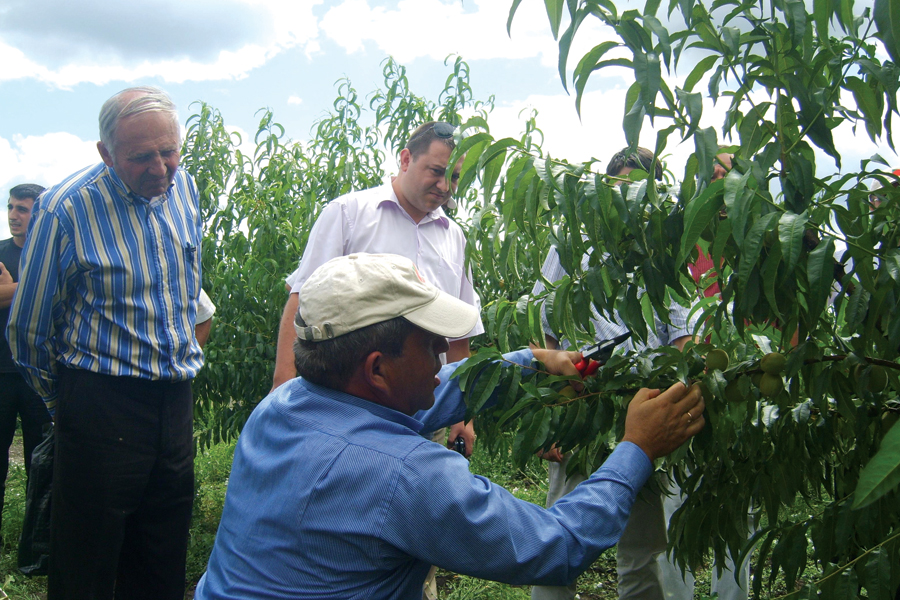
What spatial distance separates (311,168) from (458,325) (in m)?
3.42

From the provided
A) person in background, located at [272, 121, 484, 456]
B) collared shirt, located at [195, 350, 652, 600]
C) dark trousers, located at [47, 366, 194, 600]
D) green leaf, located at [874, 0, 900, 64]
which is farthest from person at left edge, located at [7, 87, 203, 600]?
green leaf, located at [874, 0, 900, 64]

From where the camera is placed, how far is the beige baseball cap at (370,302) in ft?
4.67

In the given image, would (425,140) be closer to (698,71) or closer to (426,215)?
(426,215)

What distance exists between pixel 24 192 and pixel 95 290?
7.39 ft

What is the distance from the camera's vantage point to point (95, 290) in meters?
2.38

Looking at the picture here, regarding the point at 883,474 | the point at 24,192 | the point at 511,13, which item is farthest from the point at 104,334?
the point at 24,192

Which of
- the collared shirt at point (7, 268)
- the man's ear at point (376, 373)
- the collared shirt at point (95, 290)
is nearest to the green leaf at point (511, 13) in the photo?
the man's ear at point (376, 373)

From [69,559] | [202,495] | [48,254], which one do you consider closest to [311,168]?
[202,495]

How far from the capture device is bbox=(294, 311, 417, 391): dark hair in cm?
144

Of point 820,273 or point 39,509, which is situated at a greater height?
point 820,273

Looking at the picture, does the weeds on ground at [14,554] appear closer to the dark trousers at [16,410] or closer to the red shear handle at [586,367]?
the dark trousers at [16,410]

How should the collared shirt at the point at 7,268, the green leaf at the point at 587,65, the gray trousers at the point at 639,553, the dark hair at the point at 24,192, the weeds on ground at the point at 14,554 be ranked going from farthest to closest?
the dark hair at the point at 24,192 → the collared shirt at the point at 7,268 → the weeds on ground at the point at 14,554 → the gray trousers at the point at 639,553 → the green leaf at the point at 587,65

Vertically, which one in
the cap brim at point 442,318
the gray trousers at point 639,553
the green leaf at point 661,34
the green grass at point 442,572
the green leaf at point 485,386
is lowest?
the green grass at point 442,572

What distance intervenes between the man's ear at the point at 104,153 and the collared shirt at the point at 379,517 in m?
1.39
